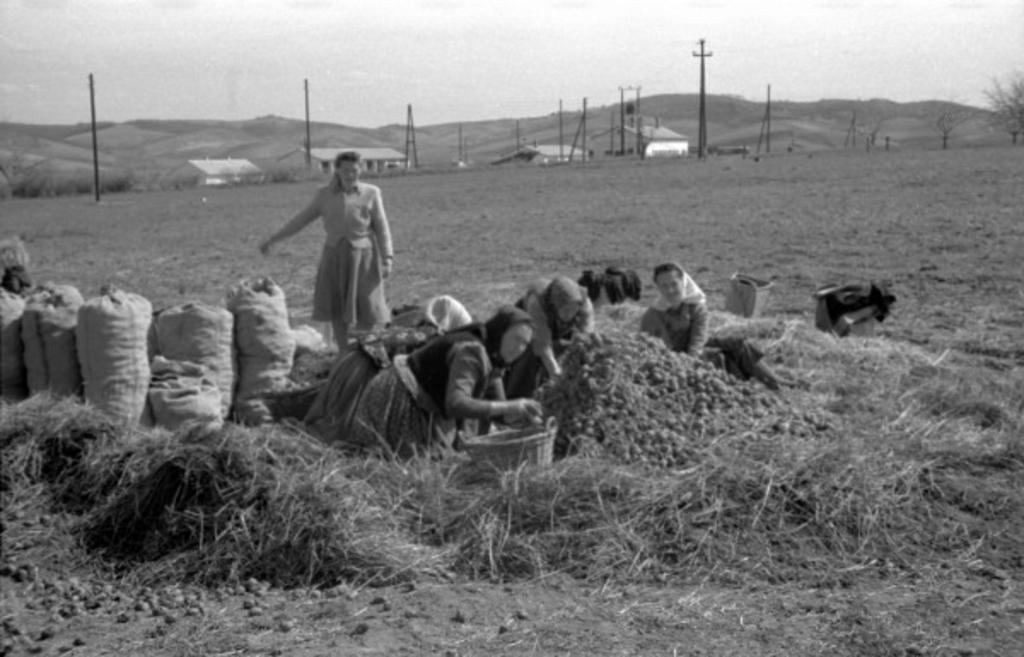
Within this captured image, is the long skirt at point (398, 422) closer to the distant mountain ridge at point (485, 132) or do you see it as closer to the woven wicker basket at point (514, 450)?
the woven wicker basket at point (514, 450)

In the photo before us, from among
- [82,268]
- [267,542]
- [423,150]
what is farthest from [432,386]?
[423,150]

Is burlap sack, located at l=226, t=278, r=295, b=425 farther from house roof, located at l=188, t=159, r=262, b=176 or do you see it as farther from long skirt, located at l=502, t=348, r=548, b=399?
house roof, located at l=188, t=159, r=262, b=176

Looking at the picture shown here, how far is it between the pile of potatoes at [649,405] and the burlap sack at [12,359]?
270 cm

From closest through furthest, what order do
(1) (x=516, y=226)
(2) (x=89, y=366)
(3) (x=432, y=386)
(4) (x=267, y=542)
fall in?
(4) (x=267, y=542) < (3) (x=432, y=386) < (2) (x=89, y=366) < (1) (x=516, y=226)

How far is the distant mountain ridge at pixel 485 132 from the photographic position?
11400cm

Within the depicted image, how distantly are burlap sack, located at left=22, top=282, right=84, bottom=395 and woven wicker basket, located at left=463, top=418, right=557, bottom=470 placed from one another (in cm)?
245

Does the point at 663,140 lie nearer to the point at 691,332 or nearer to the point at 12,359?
the point at 691,332

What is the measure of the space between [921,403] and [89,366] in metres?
4.14

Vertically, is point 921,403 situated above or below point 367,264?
below

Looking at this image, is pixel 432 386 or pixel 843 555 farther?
pixel 432 386

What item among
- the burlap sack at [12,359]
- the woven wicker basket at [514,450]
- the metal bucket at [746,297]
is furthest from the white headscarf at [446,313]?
the metal bucket at [746,297]

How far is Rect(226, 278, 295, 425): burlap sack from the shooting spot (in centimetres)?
675

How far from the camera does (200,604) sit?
398 cm

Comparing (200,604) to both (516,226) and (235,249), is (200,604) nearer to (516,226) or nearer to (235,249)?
(235,249)
